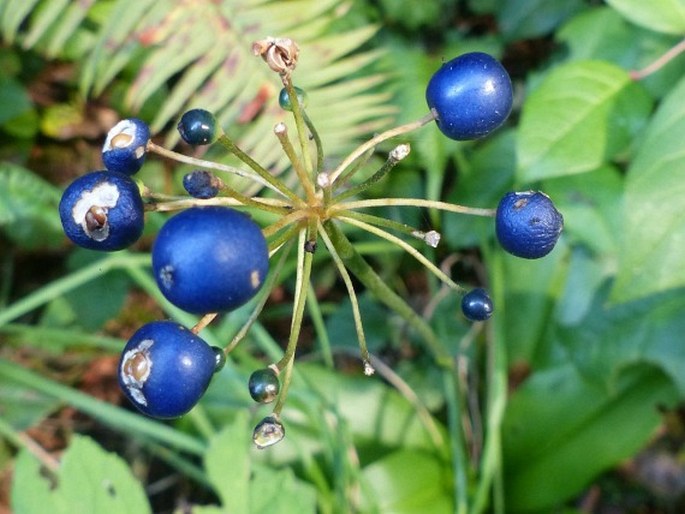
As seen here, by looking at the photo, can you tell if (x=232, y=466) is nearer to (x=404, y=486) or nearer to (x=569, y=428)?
(x=404, y=486)

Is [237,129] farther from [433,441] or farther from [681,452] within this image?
[681,452]

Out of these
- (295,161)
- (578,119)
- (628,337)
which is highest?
(578,119)

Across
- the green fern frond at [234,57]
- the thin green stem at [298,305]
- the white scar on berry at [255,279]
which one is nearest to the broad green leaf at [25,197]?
the green fern frond at [234,57]

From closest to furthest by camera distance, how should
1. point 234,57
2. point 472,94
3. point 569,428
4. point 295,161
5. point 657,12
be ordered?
point 295,161 → point 472,94 → point 657,12 → point 569,428 → point 234,57

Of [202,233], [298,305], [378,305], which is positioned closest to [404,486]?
[378,305]

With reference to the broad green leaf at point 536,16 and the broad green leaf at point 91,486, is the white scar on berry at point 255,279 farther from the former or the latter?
the broad green leaf at point 536,16

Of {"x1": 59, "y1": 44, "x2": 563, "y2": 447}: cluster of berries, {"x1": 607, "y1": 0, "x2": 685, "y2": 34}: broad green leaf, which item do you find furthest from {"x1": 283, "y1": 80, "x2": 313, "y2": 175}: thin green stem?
{"x1": 607, "y1": 0, "x2": 685, "y2": 34}: broad green leaf
